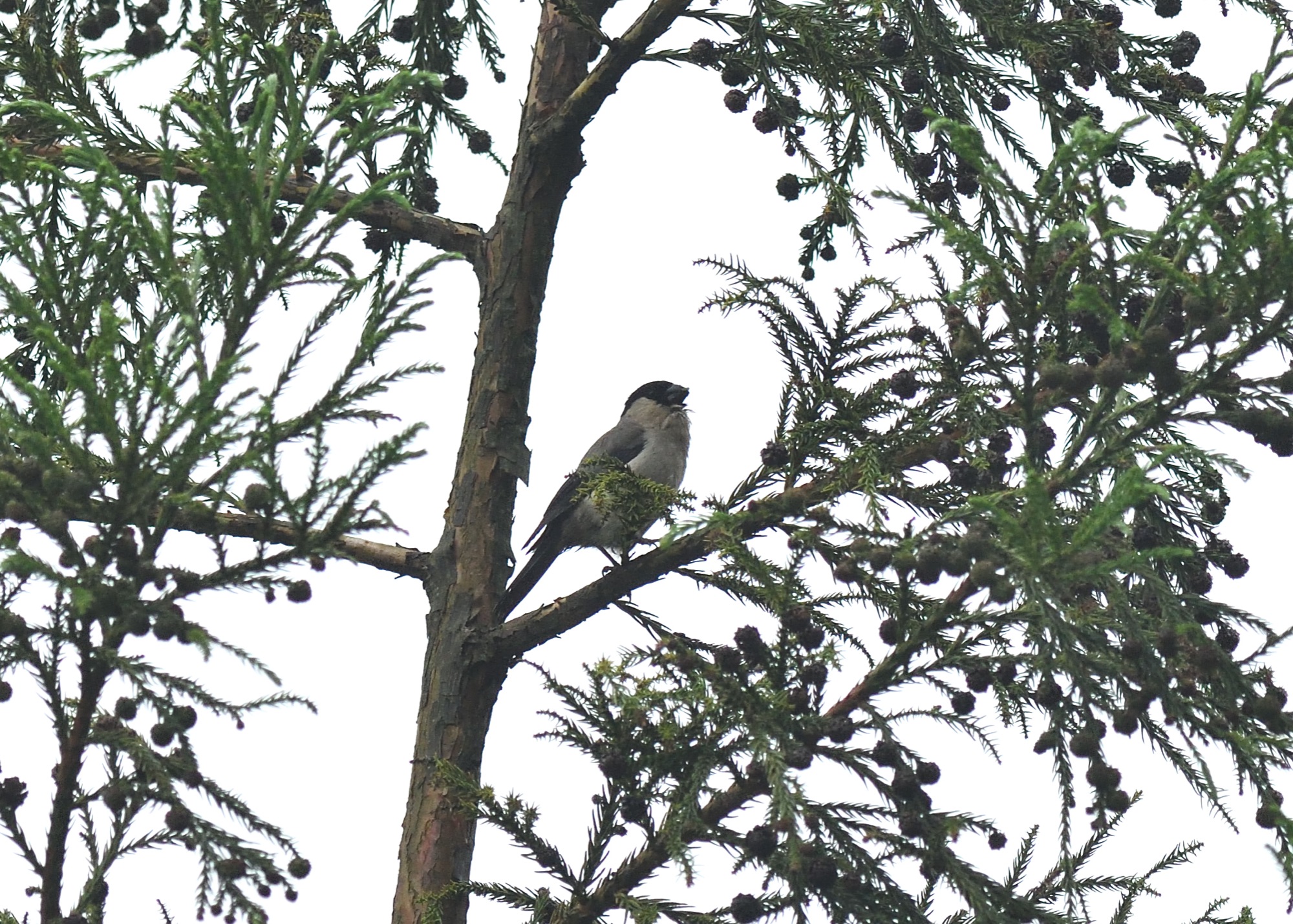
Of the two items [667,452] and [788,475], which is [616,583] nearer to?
[788,475]

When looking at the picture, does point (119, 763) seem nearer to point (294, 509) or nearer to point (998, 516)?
point (294, 509)

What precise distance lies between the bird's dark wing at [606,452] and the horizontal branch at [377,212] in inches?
67.8

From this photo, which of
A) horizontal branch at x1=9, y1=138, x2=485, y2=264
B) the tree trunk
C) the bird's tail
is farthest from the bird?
horizontal branch at x1=9, y1=138, x2=485, y2=264

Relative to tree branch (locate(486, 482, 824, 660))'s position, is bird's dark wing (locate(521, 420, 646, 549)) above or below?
above

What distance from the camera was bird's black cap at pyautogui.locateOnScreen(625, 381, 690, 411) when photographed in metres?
8.30

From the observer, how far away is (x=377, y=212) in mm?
5504

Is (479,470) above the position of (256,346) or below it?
above

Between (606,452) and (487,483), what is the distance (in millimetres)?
2743

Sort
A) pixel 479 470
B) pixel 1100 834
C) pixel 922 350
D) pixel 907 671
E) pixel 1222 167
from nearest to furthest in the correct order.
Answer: pixel 1222 167 < pixel 907 671 < pixel 922 350 < pixel 1100 834 < pixel 479 470

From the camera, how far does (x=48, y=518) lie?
313 cm

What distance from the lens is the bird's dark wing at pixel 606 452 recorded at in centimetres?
723

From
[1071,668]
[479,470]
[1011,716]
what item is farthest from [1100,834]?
[479,470]

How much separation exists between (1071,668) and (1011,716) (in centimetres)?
112

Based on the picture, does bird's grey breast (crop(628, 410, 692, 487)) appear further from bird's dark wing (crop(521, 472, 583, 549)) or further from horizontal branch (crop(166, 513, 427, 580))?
horizontal branch (crop(166, 513, 427, 580))
